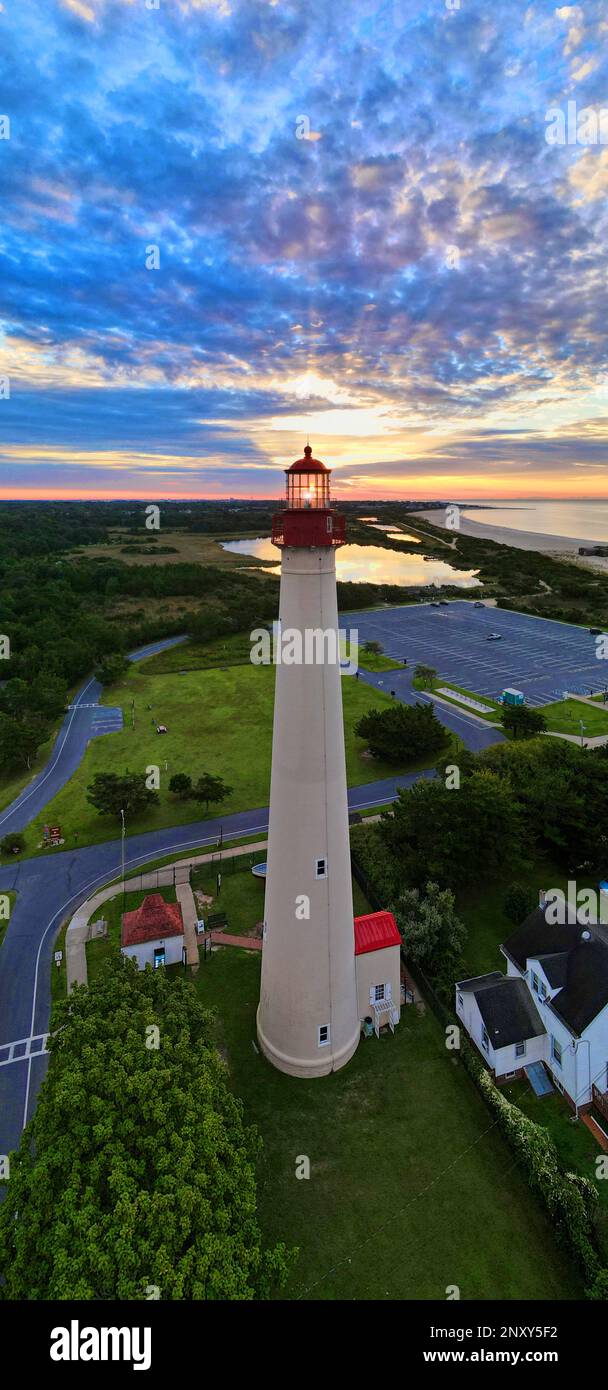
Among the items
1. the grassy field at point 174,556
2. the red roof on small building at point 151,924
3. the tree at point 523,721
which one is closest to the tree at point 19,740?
the red roof on small building at point 151,924

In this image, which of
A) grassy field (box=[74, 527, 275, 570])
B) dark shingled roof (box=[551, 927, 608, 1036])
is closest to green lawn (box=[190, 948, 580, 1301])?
dark shingled roof (box=[551, 927, 608, 1036])

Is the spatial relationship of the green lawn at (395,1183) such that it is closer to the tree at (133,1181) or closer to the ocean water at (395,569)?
the tree at (133,1181)

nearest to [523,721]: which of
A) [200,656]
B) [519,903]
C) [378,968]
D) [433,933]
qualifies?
[519,903]

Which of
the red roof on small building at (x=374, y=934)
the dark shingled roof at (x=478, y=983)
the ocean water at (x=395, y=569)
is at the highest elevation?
the ocean water at (x=395, y=569)

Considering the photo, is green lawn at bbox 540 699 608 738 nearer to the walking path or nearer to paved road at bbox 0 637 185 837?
the walking path

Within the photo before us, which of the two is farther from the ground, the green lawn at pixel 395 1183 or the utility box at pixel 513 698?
the utility box at pixel 513 698

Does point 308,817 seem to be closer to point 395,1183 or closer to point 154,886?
point 395,1183

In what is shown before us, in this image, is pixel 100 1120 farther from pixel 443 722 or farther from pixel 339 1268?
pixel 443 722
